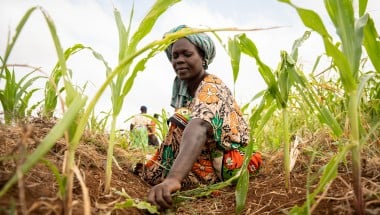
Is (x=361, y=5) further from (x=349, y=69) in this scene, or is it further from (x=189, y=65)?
(x=189, y=65)

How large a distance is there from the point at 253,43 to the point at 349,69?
0.38m

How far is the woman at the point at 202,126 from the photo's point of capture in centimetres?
145

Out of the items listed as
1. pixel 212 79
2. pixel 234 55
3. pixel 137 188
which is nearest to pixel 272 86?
pixel 234 55

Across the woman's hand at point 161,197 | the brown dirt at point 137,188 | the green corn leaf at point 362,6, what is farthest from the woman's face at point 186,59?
the green corn leaf at point 362,6

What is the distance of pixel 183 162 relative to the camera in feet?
4.19

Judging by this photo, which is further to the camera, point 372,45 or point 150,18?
point 150,18

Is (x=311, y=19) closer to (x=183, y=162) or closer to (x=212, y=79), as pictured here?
(x=183, y=162)

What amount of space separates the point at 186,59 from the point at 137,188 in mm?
619

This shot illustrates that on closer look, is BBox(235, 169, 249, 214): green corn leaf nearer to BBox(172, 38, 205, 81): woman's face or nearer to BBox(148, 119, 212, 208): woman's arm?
BBox(148, 119, 212, 208): woman's arm

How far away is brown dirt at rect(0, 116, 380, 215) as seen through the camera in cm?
71

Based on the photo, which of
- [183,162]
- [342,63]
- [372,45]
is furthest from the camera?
[183,162]

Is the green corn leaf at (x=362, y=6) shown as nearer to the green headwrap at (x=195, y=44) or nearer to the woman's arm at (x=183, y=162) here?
the woman's arm at (x=183, y=162)

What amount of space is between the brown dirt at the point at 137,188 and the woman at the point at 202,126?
11cm

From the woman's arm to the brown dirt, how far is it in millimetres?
74
